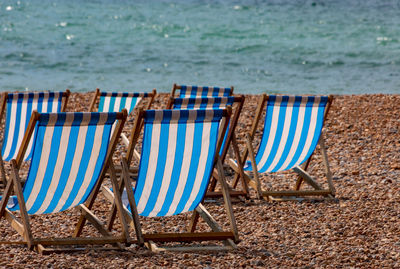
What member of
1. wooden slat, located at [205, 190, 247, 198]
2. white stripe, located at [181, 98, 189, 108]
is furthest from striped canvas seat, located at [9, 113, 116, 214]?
wooden slat, located at [205, 190, 247, 198]

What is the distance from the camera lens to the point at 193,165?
3824 millimetres

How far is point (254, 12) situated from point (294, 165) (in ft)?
123

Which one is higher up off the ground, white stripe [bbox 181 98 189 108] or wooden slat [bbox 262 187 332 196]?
white stripe [bbox 181 98 189 108]

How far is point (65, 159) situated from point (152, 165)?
1.47ft

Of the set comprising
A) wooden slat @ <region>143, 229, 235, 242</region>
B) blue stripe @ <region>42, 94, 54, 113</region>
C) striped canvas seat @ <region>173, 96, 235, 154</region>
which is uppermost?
striped canvas seat @ <region>173, 96, 235, 154</region>

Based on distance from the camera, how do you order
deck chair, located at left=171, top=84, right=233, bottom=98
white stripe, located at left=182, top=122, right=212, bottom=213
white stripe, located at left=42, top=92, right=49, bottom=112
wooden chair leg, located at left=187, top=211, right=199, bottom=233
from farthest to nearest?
deck chair, located at left=171, top=84, right=233, bottom=98
white stripe, located at left=42, top=92, right=49, bottom=112
wooden chair leg, located at left=187, top=211, right=199, bottom=233
white stripe, located at left=182, top=122, right=212, bottom=213

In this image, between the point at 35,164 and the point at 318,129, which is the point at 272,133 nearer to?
the point at 318,129

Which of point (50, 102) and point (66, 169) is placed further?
point (50, 102)

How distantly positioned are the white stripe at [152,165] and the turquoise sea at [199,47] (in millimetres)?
12700

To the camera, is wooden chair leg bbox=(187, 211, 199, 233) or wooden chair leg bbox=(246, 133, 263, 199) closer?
wooden chair leg bbox=(187, 211, 199, 233)

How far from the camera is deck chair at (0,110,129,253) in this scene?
3514mm

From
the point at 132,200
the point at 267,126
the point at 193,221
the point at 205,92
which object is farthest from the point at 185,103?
the point at 132,200

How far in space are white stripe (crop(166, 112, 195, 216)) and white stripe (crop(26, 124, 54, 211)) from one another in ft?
2.27

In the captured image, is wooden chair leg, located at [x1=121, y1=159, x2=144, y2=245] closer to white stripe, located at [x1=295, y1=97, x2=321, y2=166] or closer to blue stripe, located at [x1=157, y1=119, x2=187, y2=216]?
blue stripe, located at [x1=157, y1=119, x2=187, y2=216]
